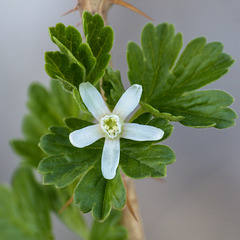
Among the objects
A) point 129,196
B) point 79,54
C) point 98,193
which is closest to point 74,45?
point 79,54

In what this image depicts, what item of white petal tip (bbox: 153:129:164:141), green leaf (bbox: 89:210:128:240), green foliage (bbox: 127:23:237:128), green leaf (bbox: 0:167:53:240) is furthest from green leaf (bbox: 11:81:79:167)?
white petal tip (bbox: 153:129:164:141)

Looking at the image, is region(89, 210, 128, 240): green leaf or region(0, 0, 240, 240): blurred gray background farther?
region(0, 0, 240, 240): blurred gray background

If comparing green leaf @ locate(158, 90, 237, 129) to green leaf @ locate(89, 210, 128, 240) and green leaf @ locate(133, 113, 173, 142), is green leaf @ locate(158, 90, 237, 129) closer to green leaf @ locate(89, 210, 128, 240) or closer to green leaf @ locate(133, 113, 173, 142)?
green leaf @ locate(133, 113, 173, 142)

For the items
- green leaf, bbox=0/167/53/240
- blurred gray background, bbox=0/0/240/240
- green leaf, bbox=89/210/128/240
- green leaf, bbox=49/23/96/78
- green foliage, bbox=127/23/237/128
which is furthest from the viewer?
blurred gray background, bbox=0/0/240/240

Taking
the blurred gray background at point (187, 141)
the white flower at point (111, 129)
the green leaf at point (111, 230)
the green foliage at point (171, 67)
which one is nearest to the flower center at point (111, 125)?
the white flower at point (111, 129)

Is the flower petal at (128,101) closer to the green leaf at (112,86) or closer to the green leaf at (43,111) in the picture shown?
the green leaf at (112,86)
